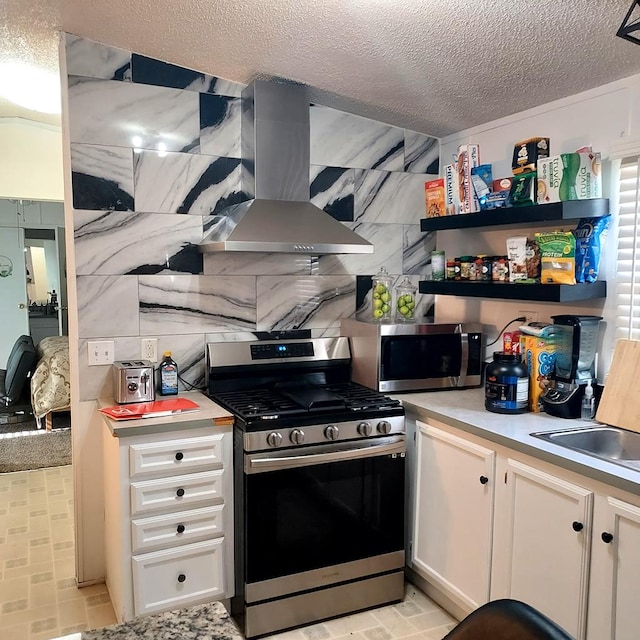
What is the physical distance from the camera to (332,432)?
2.47 metres

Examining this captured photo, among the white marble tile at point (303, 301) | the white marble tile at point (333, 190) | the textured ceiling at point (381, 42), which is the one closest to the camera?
the textured ceiling at point (381, 42)

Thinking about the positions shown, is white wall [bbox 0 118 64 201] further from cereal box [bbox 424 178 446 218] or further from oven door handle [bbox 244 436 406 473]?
oven door handle [bbox 244 436 406 473]

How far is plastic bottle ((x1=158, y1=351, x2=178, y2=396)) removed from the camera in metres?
2.77

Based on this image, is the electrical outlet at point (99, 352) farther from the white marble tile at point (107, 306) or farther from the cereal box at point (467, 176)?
the cereal box at point (467, 176)

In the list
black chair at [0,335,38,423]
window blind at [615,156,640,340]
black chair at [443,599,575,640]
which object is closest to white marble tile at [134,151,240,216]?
window blind at [615,156,640,340]

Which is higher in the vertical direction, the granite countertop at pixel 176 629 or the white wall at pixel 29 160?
the white wall at pixel 29 160

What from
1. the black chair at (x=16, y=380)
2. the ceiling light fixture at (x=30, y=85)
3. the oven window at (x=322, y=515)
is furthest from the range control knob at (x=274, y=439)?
the black chair at (x=16, y=380)

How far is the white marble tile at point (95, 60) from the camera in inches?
103

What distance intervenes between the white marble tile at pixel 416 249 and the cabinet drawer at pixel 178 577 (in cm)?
186

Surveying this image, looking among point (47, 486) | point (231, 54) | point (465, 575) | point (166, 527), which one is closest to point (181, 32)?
point (231, 54)

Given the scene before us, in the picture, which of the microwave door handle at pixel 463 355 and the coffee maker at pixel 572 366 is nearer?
the coffee maker at pixel 572 366

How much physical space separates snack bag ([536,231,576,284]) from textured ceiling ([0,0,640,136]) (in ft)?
2.13

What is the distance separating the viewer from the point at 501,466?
7.22 feet

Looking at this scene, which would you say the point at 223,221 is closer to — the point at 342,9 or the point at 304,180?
the point at 304,180
